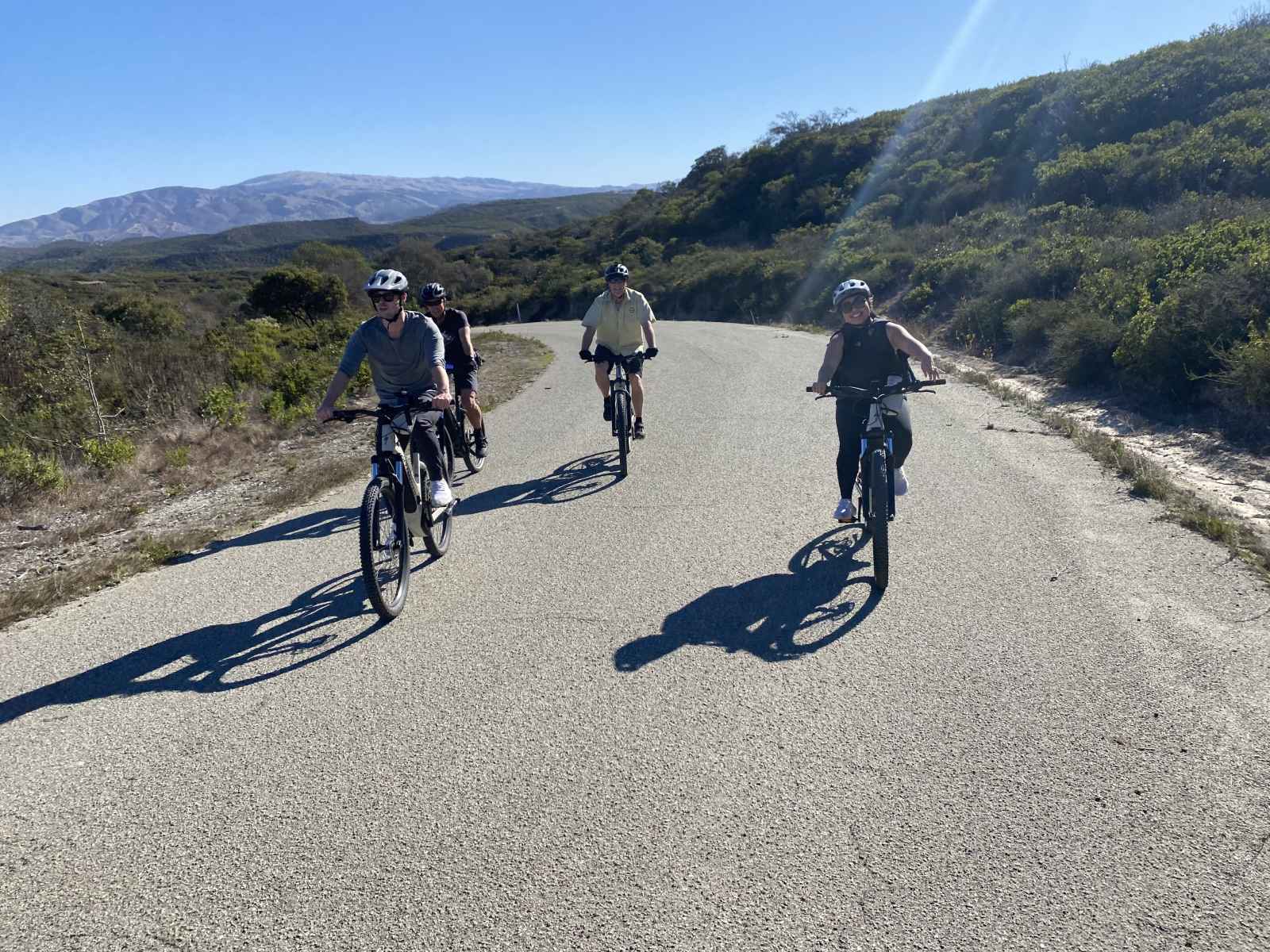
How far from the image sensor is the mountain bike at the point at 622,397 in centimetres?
758

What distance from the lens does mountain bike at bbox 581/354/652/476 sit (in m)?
7.58

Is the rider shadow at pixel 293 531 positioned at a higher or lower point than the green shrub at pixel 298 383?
lower

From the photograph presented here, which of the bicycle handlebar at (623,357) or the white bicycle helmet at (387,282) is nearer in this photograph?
the white bicycle helmet at (387,282)

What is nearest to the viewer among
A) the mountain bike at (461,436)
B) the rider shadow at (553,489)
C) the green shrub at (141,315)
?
the rider shadow at (553,489)

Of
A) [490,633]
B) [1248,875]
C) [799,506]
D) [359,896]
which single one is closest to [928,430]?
[799,506]

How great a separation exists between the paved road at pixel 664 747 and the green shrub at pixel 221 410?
16.7ft

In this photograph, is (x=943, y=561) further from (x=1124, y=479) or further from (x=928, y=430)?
(x=928, y=430)

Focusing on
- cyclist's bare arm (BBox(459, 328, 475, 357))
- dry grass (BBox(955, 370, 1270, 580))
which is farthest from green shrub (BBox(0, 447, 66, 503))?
dry grass (BBox(955, 370, 1270, 580))

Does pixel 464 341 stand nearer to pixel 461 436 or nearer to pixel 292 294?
pixel 461 436

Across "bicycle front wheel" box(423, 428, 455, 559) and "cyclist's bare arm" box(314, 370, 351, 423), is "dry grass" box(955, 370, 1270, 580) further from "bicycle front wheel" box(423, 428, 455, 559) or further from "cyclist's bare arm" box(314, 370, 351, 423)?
"cyclist's bare arm" box(314, 370, 351, 423)

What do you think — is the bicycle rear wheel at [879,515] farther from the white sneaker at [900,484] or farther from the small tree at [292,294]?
the small tree at [292,294]

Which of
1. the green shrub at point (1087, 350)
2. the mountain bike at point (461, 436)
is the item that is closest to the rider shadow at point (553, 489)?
the mountain bike at point (461, 436)

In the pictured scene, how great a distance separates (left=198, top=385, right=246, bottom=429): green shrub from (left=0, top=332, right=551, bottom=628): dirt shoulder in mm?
222

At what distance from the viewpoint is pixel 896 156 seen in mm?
40688
